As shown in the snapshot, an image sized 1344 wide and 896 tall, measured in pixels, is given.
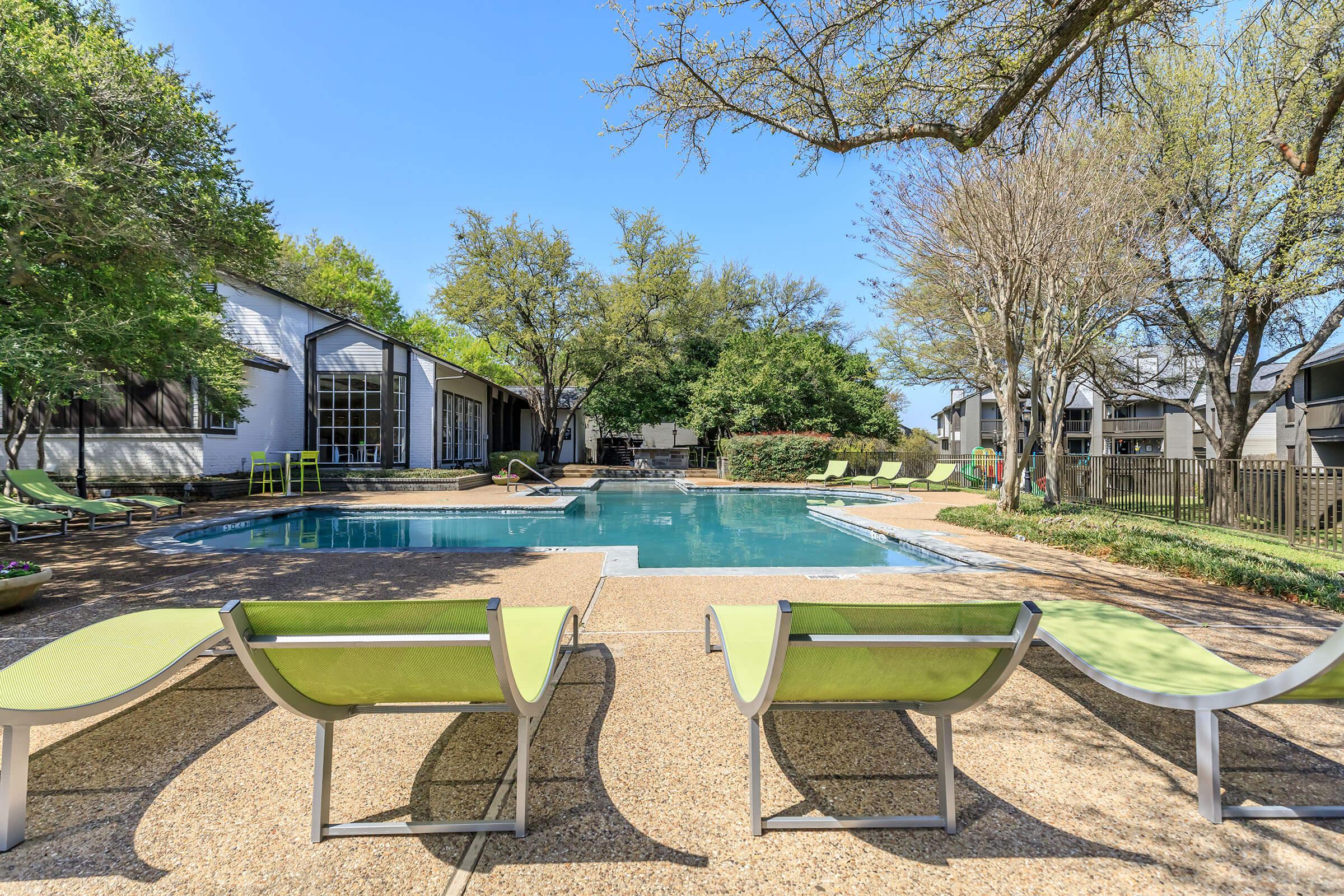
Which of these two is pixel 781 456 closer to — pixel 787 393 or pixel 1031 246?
pixel 787 393

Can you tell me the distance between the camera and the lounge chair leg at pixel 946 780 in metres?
1.95

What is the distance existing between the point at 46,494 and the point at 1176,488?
18.9 meters

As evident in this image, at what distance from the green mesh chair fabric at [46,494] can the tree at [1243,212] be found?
15915mm

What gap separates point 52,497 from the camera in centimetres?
878

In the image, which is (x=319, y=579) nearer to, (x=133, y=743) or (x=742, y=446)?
(x=133, y=743)

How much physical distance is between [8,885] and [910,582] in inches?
225

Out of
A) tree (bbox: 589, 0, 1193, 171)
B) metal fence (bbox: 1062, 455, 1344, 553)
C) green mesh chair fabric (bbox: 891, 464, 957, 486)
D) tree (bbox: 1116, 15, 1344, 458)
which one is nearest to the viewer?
tree (bbox: 589, 0, 1193, 171)

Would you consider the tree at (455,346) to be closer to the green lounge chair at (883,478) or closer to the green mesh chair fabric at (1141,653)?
the green lounge chair at (883,478)

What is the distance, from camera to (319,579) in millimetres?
5699

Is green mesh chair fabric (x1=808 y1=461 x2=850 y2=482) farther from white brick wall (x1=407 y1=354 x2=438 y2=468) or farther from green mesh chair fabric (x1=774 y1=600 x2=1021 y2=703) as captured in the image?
green mesh chair fabric (x1=774 y1=600 x2=1021 y2=703)

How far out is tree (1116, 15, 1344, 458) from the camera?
8.81 m

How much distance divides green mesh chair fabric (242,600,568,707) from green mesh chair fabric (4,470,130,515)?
9.83m

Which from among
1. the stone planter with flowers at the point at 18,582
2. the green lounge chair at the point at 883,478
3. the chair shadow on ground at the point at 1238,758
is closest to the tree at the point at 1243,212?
the green lounge chair at the point at 883,478

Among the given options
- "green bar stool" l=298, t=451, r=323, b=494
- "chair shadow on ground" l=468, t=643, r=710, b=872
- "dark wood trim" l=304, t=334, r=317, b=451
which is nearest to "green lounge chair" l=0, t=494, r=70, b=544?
"green bar stool" l=298, t=451, r=323, b=494
